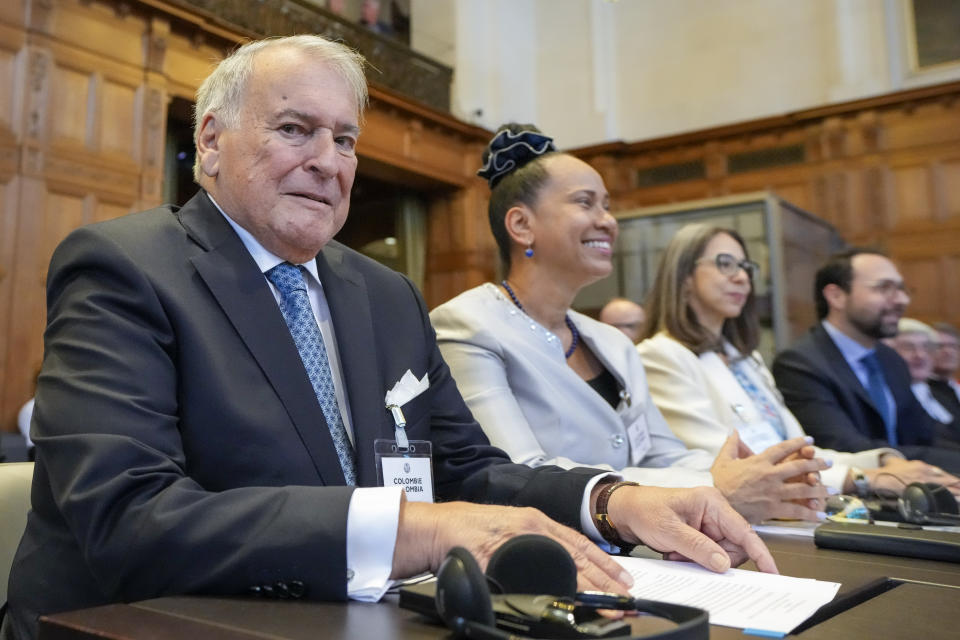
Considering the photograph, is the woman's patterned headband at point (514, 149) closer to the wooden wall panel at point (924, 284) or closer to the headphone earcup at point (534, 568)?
the headphone earcup at point (534, 568)

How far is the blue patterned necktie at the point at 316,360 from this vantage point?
1286 millimetres

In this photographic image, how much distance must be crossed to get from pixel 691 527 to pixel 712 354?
74.6 inches

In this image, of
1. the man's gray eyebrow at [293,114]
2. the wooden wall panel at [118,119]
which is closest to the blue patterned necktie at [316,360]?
the man's gray eyebrow at [293,114]

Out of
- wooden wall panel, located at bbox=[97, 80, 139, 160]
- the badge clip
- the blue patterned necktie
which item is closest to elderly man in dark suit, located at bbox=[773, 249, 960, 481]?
the badge clip

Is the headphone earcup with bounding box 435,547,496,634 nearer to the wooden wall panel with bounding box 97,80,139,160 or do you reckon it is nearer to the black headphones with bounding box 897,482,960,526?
the black headphones with bounding box 897,482,960,526

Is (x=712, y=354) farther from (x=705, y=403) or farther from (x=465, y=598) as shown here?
(x=465, y=598)

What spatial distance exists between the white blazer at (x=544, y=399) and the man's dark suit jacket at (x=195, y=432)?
402 mm

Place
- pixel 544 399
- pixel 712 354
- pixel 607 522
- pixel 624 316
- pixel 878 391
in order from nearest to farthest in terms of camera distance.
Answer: pixel 607 522 → pixel 544 399 → pixel 712 354 → pixel 878 391 → pixel 624 316

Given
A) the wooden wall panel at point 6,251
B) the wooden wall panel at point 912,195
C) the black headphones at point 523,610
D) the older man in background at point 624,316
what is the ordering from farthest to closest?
the wooden wall panel at point 912,195
the older man in background at point 624,316
the wooden wall panel at point 6,251
the black headphones at point 523,610

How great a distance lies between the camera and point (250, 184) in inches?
53.6

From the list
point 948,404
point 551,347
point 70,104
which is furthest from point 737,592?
point 70,104

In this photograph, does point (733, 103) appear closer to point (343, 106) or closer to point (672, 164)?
point (672, 164)

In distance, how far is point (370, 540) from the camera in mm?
925

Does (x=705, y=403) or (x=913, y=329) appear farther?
(x=913, y=329)
